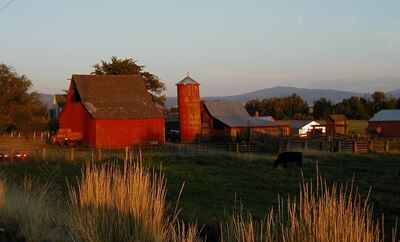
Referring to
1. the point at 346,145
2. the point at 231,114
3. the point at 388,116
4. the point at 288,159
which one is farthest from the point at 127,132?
the point at 388,116

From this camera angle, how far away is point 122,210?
331 inches

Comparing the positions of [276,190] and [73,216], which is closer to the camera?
[73,216]

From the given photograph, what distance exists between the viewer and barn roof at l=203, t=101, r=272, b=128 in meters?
75.6

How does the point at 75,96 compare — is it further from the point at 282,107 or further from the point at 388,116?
the point at 282,107

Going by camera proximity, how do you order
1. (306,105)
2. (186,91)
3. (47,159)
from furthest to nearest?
1. (306,105)
2. (186,91)
3. (47,159)

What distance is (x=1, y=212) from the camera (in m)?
11.2

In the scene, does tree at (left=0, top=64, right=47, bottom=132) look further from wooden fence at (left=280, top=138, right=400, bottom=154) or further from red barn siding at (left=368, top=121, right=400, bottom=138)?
red barn siding at (left=368, top=121, right=400, bottom=138)

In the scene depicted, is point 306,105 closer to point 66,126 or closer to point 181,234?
point 66,126

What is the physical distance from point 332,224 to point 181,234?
1937 mm

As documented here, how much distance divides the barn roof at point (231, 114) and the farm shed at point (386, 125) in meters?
14.7

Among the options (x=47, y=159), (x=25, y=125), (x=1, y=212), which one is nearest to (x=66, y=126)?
(x=25, y=125)

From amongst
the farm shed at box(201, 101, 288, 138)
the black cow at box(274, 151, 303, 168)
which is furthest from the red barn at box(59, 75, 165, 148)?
the black cow at box(274, 151, 303, 168)

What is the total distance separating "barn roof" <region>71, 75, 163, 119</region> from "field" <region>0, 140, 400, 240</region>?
70.2 ft

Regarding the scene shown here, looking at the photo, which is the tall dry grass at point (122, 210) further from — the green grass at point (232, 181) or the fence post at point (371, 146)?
the fence post at point (371, 146)
